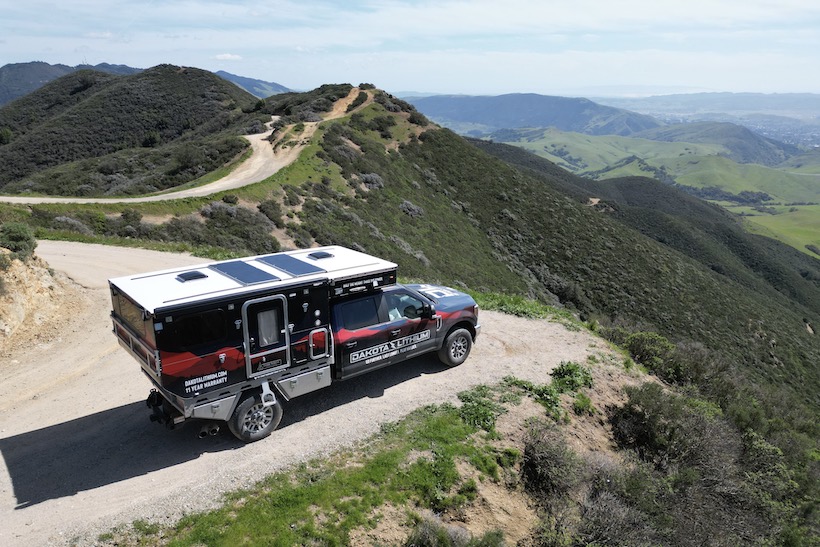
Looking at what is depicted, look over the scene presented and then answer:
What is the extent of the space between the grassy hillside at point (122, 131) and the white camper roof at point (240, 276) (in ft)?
135

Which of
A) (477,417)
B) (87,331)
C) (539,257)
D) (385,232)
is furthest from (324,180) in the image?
(477,417)

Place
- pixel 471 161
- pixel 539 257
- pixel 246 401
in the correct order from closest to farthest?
pixel 246 401 < pixel 539 257 < pixel 471 161

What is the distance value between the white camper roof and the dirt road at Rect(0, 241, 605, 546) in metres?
3.20

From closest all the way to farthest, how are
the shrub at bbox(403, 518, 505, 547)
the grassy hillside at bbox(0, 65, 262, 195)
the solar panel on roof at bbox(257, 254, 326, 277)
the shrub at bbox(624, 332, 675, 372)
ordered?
1. the shrub at bbox(403, 518, 505, 547)
2. the solar panel on roof at bbox(257, 254, 326, 277)
3. the shrub at bbox(624, 332, 675, 372)
4. the grassy hillside at bbox(0, 65, 262, 195)

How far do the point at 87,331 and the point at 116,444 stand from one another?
21.0 ft

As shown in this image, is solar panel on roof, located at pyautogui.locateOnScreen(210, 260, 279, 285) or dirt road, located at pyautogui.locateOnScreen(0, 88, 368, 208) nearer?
solar panel on roof, located at pyautogui.locateOnScreen(210, 260, 279, 285)

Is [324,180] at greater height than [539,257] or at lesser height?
greater

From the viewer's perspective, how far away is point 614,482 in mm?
10445

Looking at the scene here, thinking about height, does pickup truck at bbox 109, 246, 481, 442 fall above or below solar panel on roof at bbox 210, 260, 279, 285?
below

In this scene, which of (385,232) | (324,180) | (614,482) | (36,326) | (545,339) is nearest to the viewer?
(614,482)

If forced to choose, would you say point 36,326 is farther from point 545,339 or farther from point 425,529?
point 545,339

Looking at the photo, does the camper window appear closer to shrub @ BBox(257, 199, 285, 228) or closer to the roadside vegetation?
the roadside vegetation

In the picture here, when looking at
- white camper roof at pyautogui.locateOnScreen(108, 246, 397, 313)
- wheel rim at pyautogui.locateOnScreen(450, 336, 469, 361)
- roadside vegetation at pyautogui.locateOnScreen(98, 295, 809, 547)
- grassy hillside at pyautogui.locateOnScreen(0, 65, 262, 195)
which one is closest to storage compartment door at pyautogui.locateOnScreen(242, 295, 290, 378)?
white camper roof at pyautogui.locateOnScreen(108, 246, 397, 313)

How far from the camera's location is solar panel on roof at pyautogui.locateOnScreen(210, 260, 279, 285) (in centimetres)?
930
